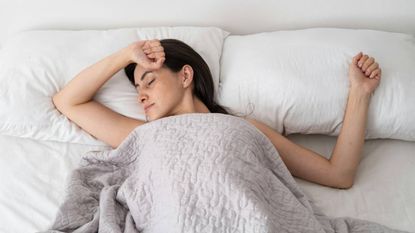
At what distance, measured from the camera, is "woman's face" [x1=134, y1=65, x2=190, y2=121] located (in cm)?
117

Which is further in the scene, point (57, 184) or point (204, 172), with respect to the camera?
point (57, 184)

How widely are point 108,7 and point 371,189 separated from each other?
1042 millimetres

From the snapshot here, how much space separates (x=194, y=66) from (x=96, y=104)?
1.04ft

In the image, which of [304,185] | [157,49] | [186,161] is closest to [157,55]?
[157,49]

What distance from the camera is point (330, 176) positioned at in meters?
1.13

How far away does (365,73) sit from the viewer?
1205 mm

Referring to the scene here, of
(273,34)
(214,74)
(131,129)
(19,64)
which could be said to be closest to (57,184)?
(131,129)

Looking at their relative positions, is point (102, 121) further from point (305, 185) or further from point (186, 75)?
point (305, 185)

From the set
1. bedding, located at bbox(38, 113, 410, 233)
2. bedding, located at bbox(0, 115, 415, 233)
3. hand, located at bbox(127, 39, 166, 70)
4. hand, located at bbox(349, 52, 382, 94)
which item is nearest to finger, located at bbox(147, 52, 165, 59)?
hand, located at bbox(127, 39, 166, 70)

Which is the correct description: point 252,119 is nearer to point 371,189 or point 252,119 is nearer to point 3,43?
point 371,189

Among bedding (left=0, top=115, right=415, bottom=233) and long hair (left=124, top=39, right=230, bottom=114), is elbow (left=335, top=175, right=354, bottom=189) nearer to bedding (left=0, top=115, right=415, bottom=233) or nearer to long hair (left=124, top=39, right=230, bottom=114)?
bedding (left=0, top=115, right=415, bottom=233)

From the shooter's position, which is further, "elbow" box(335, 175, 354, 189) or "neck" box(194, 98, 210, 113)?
"neck" box(194, 98, 210, 113)

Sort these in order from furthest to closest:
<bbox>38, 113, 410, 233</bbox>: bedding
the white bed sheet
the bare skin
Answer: the bare skin, the white bed sheet, <bbox>38, 113, 410, 233</bbox>: bedding

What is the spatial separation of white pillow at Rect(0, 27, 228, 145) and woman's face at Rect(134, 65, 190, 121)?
0.29 ft
